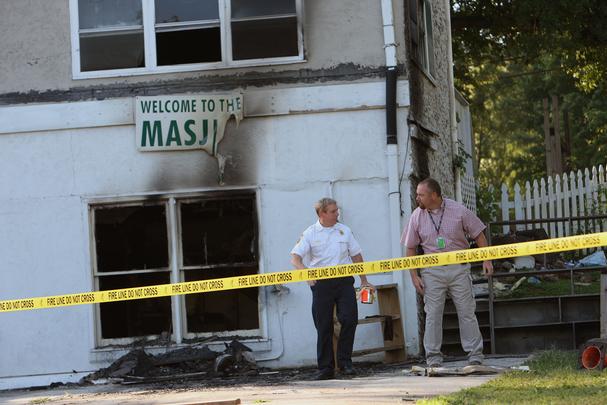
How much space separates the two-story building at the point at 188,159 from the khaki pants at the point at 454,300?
7.45 ft

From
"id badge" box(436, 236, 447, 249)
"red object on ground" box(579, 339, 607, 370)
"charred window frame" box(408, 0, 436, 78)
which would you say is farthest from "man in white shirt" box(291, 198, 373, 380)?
"charred window frame" box(408, 0, 436, 78)

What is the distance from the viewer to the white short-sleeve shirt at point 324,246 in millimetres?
12430

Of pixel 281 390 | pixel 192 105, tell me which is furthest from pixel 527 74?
pixel 281 390

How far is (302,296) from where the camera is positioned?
1459 cm

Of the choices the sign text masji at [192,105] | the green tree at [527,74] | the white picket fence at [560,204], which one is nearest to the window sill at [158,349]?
the sign text masji at [192,105]

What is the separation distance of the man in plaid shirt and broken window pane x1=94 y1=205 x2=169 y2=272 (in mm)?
4005

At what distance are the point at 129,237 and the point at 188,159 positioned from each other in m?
1.23

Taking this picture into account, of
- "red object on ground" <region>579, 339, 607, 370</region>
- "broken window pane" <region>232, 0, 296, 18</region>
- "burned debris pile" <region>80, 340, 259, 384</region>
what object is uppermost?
"broken window pane" <region>232, 0, 296, 18</region>

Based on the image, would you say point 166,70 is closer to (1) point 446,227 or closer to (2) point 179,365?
(2) point 179,365

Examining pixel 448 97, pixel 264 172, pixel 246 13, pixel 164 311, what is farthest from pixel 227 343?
pixel 448 97

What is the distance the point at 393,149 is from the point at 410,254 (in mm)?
2608

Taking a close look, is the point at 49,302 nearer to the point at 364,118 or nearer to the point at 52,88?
the point at 52,88

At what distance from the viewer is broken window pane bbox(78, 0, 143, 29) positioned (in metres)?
15.1

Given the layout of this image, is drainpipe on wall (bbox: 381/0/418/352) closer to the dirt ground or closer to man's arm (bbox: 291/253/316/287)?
the dirt ground
